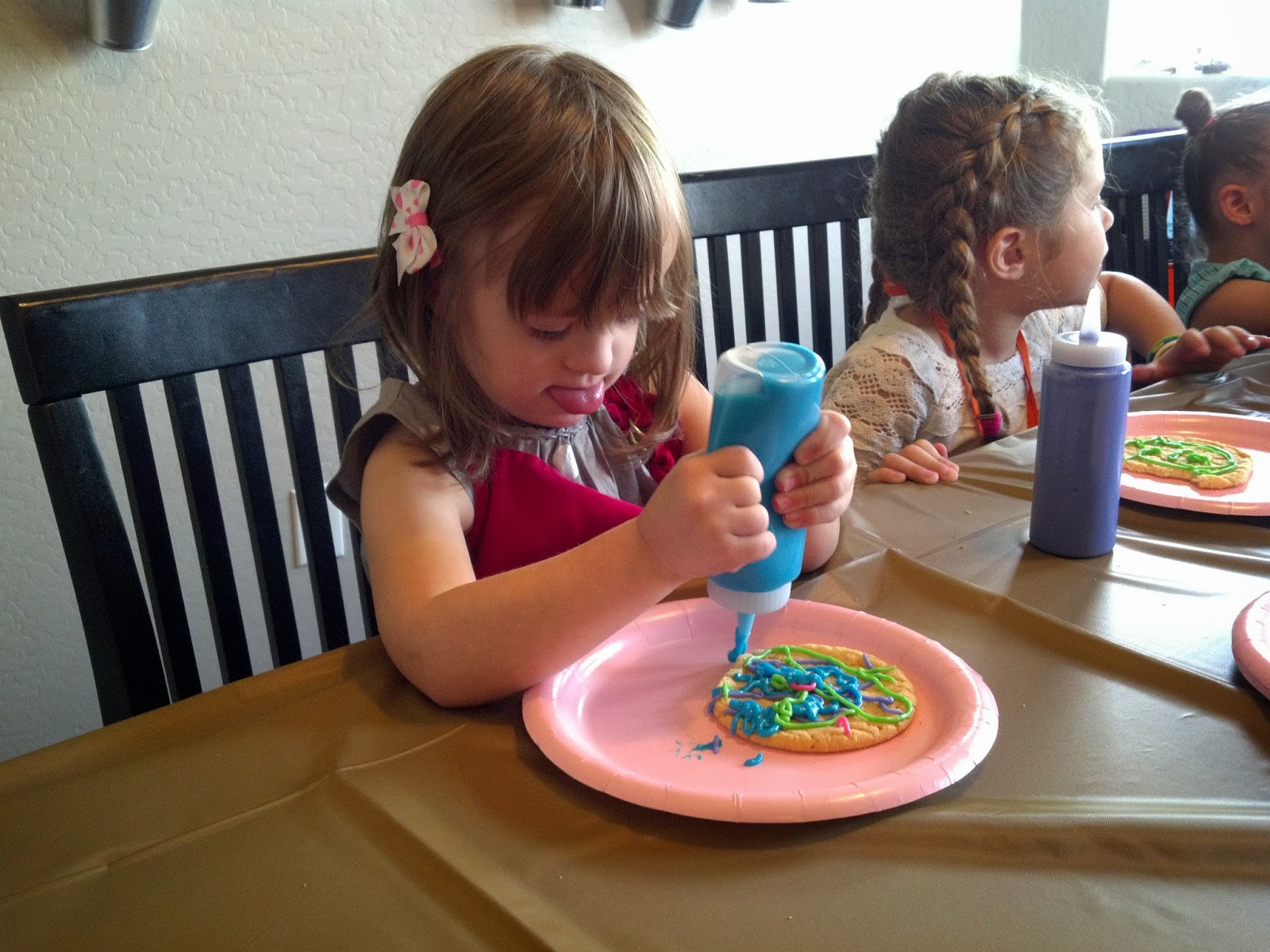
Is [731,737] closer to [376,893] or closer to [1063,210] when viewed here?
[376,893]

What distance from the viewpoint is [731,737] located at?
0.64 m

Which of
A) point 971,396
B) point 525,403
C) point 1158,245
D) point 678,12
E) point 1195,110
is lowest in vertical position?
point 971,396

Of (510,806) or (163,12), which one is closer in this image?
(510,806)

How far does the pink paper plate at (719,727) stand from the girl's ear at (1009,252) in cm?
79

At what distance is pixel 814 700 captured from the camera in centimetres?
65

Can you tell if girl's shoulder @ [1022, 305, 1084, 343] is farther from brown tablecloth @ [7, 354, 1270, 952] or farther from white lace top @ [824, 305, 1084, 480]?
brown tablecloth @ [7, 354, 1270, 952]

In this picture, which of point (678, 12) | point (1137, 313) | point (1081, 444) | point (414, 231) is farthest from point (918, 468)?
point (678, 12)

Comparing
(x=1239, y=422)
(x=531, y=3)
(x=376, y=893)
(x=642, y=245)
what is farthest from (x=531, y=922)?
(x=531, y=3)

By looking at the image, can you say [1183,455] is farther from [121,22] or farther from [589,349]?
[121,22]

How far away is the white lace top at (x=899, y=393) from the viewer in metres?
1.35

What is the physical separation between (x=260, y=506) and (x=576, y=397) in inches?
13.8

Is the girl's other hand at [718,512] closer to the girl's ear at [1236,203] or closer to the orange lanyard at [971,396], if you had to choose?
the orange lanyard at [971,396]

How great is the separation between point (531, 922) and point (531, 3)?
162cm

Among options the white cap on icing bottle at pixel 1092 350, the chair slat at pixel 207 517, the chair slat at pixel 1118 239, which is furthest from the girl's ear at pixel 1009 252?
the chair slat at pixel 207 517
